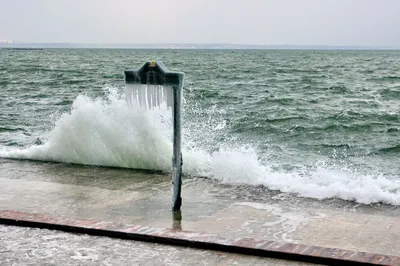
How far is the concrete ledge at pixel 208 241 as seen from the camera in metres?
4.88

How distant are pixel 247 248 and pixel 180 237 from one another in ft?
2.09

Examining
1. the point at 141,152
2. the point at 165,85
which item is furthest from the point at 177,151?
the point at 141,152

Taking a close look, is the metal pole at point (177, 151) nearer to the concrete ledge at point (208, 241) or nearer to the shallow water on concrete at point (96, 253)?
the concrete ledge at point (208, 241)

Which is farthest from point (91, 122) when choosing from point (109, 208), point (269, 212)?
point (269, 212)

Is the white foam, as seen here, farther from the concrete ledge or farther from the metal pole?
the concrete ledge

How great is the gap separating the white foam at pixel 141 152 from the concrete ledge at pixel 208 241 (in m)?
3.65

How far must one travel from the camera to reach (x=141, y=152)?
10.6 m

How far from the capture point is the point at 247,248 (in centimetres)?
510

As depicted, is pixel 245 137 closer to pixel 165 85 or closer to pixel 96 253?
pixel 165 85

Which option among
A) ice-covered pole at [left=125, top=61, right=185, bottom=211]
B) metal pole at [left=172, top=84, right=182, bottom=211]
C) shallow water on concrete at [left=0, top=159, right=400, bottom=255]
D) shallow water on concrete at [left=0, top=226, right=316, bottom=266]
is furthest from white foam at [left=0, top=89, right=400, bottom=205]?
shallow water on concrete at [left=0, top=226, right=316, bottom=266]

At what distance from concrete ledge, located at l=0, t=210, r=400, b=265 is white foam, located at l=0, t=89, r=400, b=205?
12.0ft

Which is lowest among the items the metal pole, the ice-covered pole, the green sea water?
the green sea water

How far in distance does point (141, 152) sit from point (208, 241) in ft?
17.9

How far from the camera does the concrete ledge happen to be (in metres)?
4.88
